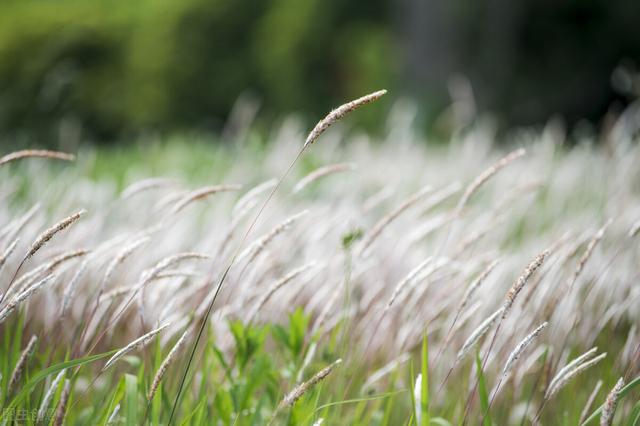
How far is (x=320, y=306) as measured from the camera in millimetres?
2227

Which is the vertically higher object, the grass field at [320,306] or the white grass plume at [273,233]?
the white grass plume at [273,233]

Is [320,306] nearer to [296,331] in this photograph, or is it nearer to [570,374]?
[296,331]

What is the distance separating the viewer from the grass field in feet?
4.06

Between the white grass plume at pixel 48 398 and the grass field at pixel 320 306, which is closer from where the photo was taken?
the white grass plume at pixel 48 398

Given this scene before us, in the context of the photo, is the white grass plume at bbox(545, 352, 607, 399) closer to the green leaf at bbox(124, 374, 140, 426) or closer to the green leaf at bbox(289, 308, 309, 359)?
the green leaf at bbox(289, 308, 309, 359)

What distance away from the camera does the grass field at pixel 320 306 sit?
1238 mm

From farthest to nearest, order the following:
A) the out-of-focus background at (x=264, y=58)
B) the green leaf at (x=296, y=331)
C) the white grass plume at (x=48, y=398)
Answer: the out-of-focus background at (x=264, y=58)
the green leaf at (x=296, y=331)
the white grass plume at (x=48, y=398)

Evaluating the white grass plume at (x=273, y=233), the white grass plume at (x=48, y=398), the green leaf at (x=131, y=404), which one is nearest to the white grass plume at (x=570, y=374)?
the white grass plume at (x=273, y=233)

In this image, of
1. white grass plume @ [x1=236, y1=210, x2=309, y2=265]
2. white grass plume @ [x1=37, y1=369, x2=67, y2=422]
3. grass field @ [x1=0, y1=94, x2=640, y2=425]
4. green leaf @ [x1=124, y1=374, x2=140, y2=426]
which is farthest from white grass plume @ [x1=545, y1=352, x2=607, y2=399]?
white grass plume @ [x1=37, y1=369, x2=67, y2=422]

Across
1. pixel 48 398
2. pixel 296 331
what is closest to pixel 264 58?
pixel 296 331

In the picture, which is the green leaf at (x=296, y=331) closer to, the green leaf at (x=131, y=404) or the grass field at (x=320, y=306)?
the grass field at (x=320, y=306)

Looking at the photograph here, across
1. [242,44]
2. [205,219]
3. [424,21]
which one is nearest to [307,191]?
[205,219]

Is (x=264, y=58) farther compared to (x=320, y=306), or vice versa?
(x=264, y=58)

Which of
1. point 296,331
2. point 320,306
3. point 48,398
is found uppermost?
point 48,398
